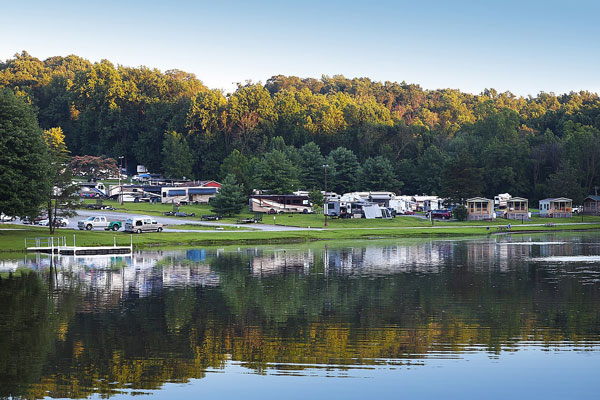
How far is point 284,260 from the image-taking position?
50719 millimetres

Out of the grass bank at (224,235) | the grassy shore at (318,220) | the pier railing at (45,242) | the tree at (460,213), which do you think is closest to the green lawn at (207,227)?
the grass bank at (224,235)

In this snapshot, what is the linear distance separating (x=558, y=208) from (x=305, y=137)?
195 feet

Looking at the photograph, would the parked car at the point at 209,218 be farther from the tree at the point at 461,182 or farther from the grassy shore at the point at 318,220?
the tree at the point at 461,182

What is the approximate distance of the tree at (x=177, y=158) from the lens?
464 feet

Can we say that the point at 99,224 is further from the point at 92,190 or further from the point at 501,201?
the point at 501,201

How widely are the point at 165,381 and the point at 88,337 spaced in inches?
250

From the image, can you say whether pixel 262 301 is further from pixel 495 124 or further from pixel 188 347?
Result: pixel 495 124

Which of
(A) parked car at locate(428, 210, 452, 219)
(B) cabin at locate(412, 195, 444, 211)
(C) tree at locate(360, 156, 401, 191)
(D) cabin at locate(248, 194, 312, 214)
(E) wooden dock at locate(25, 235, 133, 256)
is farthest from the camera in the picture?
(C) tree at locate(360, 156, 401, 191)

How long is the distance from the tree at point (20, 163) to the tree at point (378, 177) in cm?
6696

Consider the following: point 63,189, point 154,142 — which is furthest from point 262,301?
point 154,142

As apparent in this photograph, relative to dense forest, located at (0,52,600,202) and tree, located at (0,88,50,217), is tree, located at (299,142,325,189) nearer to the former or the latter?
dense forest, located at (0,52,600,202)

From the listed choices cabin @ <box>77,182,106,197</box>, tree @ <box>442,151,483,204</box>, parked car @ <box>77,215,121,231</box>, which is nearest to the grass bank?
parked car @ <box>77,215,121,231</box>

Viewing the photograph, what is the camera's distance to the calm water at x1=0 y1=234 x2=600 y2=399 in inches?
717

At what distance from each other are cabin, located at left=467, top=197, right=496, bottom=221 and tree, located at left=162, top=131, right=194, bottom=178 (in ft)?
211
